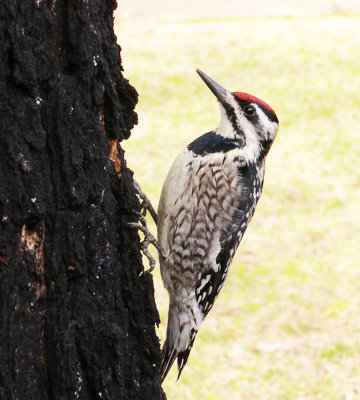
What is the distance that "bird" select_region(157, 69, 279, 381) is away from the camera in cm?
437

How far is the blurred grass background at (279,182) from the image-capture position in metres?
6.14

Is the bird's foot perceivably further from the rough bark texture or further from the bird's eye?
the bird's eye

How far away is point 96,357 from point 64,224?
518mm

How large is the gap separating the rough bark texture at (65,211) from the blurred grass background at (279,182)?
269 cm

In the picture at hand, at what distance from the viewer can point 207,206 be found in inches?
174

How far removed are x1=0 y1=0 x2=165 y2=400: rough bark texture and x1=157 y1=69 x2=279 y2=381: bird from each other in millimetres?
969

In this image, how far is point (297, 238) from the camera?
8109 millimetres

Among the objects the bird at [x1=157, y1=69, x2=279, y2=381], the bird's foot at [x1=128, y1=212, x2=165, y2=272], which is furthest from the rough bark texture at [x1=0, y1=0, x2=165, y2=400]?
the bird at [x1=157, y1=69, x2=279, y2=381]

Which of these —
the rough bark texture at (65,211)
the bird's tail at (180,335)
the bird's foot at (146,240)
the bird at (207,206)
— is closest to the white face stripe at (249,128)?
the bird at (207,206)

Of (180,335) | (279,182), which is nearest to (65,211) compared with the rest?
(180,335)

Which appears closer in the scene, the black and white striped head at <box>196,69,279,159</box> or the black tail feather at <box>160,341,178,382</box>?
the black tail feather at <box>160,341,178,382</box>

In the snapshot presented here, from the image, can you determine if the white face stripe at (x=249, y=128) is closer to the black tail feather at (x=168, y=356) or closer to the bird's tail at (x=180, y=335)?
the bird's tail at (x=180, y=335)

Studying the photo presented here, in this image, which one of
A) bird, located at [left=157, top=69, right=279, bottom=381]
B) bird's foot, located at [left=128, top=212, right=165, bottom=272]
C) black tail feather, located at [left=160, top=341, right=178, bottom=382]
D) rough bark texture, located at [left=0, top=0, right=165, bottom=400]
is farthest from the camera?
black tail feather, located at [left=160, top=341, right=178, bottom=382]

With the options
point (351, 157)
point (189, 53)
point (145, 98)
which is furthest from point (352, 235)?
point (189, 53)
